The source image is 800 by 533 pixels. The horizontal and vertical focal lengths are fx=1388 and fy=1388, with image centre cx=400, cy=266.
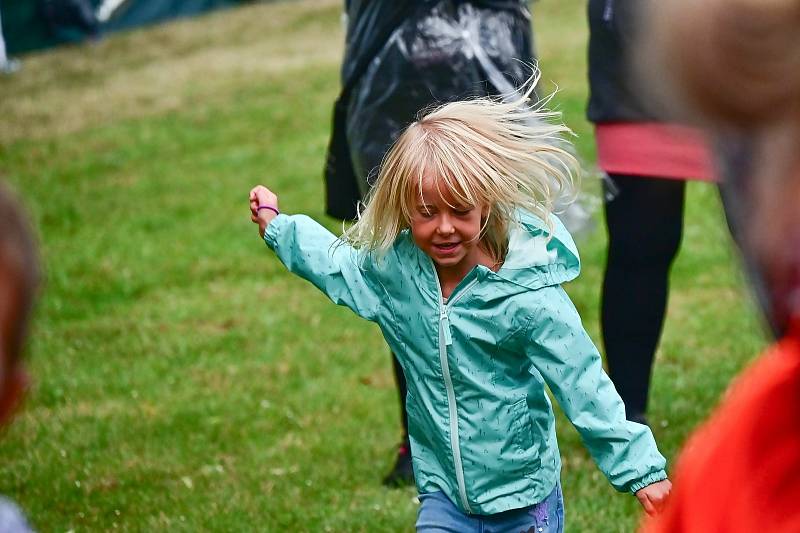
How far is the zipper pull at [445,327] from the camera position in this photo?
3.06 meters

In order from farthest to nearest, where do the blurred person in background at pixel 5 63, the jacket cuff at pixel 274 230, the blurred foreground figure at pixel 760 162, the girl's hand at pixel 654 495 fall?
the blurred person in background at pixel 5 63, the jacket cuff at pixel 274 230, the girl's hand at pixel 654 495, the blurred foreground figure at pixel 760 162

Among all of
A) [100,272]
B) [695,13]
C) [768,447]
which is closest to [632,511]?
[768,447]

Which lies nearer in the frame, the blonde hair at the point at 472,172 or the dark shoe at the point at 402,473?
the blonde hair at the point at 472,172

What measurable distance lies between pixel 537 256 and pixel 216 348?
11.1 ft

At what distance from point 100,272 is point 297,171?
7.81 ft

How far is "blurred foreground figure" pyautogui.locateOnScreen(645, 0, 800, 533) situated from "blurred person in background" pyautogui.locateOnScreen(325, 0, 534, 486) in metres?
2.55

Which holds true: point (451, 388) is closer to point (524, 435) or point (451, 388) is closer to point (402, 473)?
point (524, 435)

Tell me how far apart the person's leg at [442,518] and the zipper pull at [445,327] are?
15.4 inches

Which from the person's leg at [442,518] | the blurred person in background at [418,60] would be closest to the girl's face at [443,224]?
the person's leg at [442,518]

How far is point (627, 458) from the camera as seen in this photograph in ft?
9.62

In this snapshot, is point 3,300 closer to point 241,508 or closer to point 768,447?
point 768,447

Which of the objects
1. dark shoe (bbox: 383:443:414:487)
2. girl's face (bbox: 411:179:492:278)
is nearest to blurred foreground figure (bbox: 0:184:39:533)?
girl's face (bbox: 411:179:492:278)

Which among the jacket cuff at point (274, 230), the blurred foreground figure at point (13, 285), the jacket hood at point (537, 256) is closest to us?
the blurred foreground figure at point (13, 285)

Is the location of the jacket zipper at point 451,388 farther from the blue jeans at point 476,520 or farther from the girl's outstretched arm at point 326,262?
the girl's outstretched arm at point 326,262
